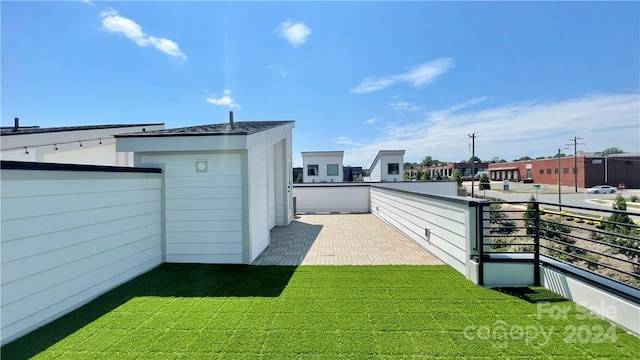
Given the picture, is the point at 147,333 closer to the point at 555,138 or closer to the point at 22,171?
the point at 22,171

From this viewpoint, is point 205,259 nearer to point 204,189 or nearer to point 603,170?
point 204,189

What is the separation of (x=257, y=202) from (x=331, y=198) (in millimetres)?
8585

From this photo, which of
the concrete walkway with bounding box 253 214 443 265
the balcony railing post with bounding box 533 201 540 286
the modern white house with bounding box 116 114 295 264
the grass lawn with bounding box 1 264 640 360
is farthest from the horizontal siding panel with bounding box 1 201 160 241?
the balcony railing post with bounding box 533 201 540 286

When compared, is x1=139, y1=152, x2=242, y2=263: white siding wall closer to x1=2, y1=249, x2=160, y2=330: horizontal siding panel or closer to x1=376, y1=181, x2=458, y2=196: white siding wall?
x1=2, y1=249, x2=160, y2=330: horizontal siding panel

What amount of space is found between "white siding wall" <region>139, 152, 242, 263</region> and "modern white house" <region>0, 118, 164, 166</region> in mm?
4879

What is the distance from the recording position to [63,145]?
847cm

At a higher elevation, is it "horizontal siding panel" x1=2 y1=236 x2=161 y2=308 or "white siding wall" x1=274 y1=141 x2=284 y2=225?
"white siding wall" x1=274 y1=141 x2=284 y2=225

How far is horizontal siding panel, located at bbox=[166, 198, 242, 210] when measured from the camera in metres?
5.34

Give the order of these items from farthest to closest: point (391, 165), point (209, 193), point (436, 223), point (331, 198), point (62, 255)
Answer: point (391, 165)
point (331, 198)
point (436, 223)
point (209, 193)
point (62, 255)

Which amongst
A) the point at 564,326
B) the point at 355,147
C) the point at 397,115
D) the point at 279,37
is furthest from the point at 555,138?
the point at 564,326

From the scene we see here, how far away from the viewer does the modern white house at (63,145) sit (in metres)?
7.26

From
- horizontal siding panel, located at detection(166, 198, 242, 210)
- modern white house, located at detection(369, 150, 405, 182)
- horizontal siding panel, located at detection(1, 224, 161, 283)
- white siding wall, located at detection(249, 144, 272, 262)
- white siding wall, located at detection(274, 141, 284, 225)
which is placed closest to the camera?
horizontal siding panel, located at detection(1, 224, 161, 283)

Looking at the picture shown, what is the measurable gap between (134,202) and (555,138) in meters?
50.6

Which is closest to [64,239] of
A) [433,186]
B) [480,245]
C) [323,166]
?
[480,245]
